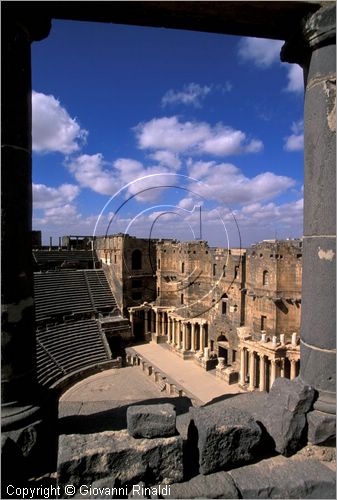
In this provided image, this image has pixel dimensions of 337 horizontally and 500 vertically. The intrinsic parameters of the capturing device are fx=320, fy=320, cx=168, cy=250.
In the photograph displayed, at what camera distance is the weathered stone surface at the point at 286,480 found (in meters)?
2.78

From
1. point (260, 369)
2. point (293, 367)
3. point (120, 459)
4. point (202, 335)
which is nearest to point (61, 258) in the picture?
point (202, 335)

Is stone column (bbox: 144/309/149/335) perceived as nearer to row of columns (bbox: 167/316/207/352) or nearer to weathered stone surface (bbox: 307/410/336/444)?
row of columns (bbox: 167/316/207/352)

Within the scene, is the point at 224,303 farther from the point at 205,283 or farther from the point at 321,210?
the point at 321,210

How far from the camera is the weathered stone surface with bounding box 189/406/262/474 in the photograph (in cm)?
296

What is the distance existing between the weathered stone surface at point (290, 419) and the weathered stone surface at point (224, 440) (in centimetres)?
27

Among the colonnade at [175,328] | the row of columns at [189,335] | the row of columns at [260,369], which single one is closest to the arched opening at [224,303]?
the colonnade at [175,328]

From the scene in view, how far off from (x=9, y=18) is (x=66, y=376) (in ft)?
57.0

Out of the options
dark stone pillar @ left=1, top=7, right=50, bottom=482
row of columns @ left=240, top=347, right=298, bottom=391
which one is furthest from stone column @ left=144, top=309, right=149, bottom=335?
dark stone pillar @ left=1, top=7, right=50, bottom=482

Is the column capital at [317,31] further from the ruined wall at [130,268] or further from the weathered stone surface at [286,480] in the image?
the ruined wall at [130,268]

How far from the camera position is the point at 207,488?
279 cm

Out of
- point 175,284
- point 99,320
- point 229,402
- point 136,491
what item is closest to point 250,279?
point 175,284

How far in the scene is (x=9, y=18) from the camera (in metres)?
3.09

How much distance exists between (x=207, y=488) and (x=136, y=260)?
25395 millimetres

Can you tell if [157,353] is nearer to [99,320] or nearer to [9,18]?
[99,320]
